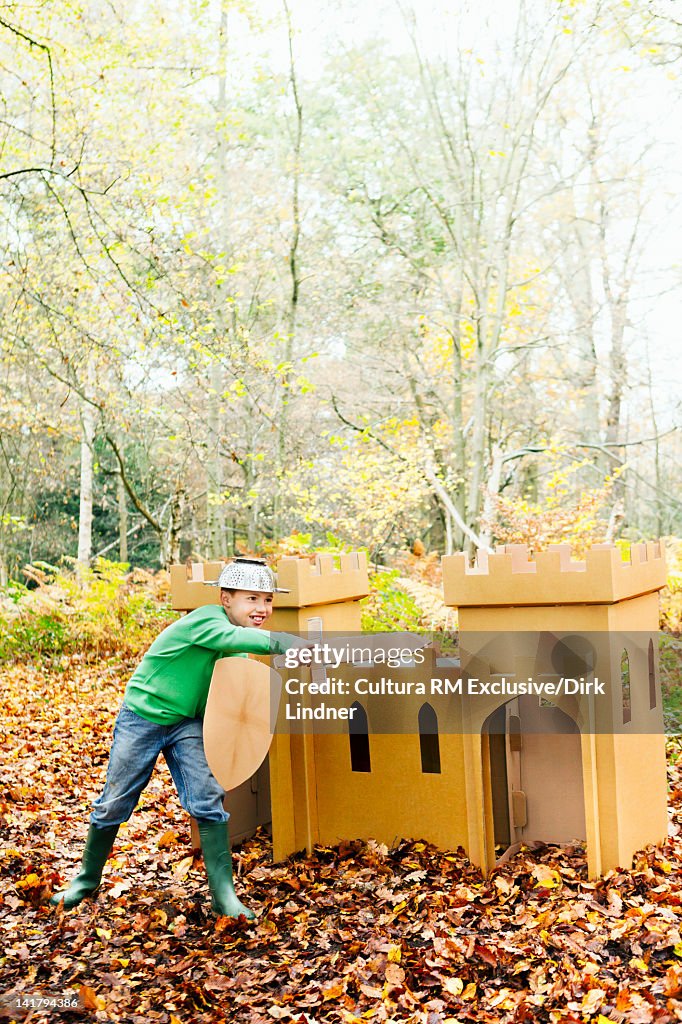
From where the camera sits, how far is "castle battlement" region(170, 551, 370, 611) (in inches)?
165

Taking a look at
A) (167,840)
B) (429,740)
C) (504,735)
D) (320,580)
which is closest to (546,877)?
(504,735)

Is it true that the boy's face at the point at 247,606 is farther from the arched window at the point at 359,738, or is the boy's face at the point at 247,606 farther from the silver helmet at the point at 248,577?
the arched window at the point at 359,738

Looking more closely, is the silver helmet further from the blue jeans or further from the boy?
the blue jeans

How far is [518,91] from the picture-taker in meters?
11.0

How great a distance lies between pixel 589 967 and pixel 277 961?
117cm

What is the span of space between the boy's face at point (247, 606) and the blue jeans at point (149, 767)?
1.60ft

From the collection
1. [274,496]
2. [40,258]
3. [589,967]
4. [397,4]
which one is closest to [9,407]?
[40,258]

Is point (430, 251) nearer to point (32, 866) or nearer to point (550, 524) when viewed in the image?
point (550, 524)

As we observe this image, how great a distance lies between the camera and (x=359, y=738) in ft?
14.3

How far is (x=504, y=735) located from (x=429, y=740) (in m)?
0.38

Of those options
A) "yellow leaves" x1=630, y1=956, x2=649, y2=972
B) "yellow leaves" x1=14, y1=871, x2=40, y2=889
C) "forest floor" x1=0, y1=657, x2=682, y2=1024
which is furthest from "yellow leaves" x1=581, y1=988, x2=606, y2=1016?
"yellow leaves" x1=14, y1=871, x2=40, y2=889

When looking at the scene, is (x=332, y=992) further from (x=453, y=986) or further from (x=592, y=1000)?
(x=592, y=1000)

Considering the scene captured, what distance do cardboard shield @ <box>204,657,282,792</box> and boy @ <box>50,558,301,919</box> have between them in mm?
86

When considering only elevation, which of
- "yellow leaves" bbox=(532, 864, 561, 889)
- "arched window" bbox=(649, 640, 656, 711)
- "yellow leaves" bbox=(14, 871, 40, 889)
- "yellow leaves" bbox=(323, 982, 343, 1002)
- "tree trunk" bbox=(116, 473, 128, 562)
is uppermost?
"tree trunk" bbox=(116, 473, 128, 562)
